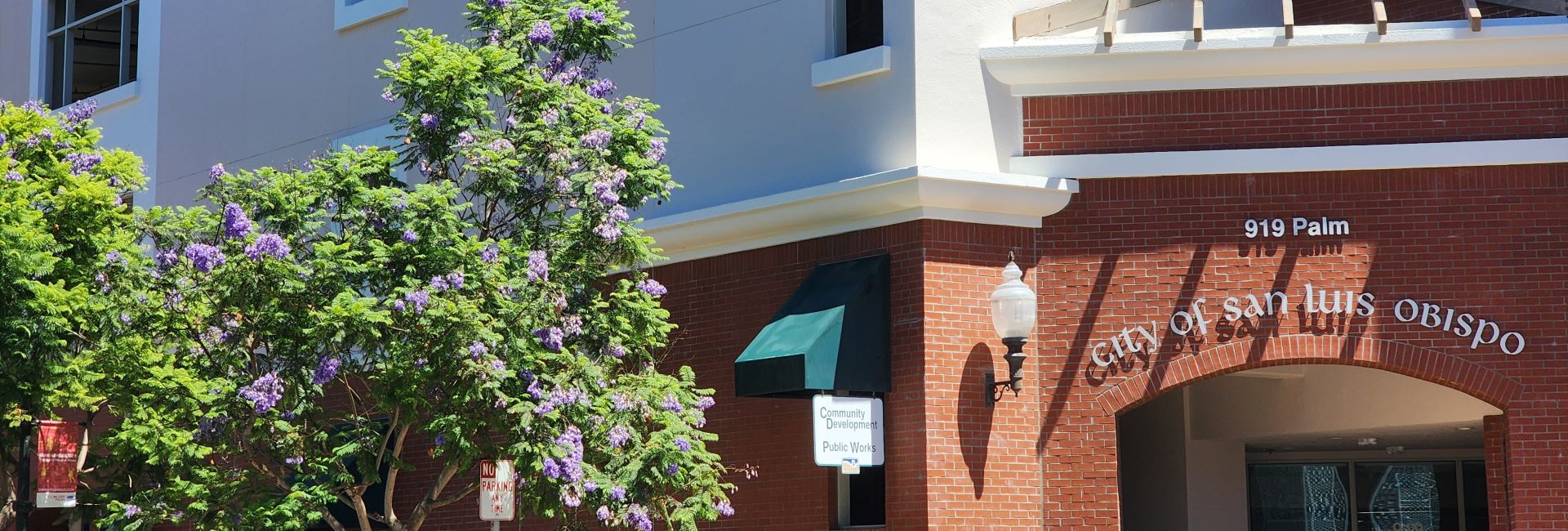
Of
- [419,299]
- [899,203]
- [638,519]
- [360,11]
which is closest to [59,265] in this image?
[419,299]

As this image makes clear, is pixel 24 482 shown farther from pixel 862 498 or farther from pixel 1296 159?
pixel 1296 159

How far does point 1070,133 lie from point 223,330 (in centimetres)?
738

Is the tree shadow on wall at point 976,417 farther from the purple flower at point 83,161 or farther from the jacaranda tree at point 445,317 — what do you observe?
the purple flower at point 83,161

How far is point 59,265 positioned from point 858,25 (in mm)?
7830

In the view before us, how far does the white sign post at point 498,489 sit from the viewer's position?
43.2 feet

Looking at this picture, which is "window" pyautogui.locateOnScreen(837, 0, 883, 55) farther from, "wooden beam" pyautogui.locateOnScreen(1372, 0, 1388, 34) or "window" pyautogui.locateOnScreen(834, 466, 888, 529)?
"wooden beam" pyautogui.locateOnScreen(1372, 0, 1388, 34)

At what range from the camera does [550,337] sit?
13109 mm

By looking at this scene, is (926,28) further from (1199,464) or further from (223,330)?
(1199,464)

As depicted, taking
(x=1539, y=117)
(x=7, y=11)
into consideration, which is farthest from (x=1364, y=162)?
(x=7, y=11)

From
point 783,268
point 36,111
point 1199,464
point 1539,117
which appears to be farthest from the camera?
point 1199,464

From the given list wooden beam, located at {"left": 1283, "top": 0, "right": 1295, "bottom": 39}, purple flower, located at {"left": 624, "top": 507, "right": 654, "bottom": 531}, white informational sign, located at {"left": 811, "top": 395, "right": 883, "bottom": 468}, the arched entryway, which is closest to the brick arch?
white informational sign, located at {"left": 811, "top": 395, "right": 883, "bottom": 468}

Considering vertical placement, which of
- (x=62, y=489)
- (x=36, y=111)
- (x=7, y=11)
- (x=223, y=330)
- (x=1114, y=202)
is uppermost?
(x=7, y=11)

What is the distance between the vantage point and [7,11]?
28.8 m

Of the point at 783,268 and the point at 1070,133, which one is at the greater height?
the point at 1070,133
